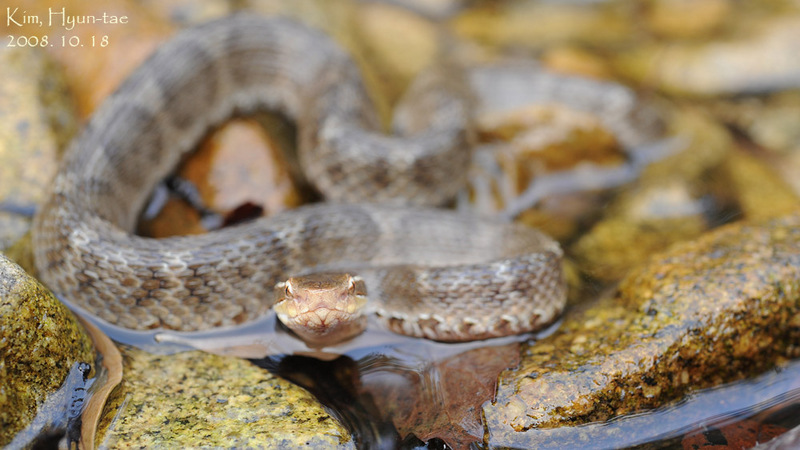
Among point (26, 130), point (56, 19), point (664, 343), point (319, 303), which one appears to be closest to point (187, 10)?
point (56, 19)

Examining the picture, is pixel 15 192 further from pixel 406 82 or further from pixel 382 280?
pixel 406 82

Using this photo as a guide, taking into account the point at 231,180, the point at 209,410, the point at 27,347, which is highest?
the point at 231,180

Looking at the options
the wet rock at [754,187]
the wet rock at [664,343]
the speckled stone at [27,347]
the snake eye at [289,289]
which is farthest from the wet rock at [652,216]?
the speckled stone at [27,347]

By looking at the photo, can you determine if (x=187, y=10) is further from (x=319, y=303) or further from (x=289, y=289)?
(x=319, y=303)

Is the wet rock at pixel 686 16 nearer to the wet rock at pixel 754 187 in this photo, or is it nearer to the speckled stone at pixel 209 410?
the wet rock at pixel 754 187

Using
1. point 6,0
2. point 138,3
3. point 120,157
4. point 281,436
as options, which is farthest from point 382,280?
point 6,0

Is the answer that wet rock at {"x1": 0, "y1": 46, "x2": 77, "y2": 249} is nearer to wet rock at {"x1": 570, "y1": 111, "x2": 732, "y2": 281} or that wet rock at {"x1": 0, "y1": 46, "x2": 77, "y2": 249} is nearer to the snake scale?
the snake scale

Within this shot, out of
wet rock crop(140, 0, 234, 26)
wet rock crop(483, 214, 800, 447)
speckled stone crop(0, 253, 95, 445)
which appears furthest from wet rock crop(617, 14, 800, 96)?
speckled stone crop(0, 253, 95, 445)
